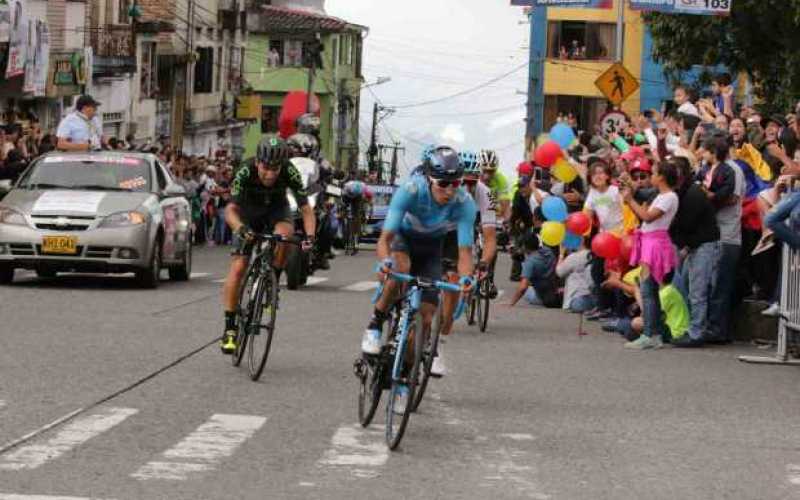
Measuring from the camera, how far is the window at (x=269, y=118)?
116938mm

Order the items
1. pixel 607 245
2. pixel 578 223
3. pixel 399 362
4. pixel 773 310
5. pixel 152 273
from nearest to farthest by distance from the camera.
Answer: pixel 399 362 → pixel 773 310 → pixel 607 245 → pixel 578 223 → pixel 152 273

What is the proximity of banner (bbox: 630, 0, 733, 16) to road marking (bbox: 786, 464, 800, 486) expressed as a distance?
28.4 m

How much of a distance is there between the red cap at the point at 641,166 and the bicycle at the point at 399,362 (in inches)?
365

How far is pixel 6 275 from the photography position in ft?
78.4

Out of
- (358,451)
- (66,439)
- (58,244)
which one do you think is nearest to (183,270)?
(58,244)

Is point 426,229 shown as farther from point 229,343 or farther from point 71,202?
point 71,202

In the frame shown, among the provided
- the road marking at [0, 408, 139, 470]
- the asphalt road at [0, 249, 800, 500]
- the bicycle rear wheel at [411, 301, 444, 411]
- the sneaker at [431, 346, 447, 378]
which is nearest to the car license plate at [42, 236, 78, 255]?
the asphalt road at [0, 249, 800, 500]

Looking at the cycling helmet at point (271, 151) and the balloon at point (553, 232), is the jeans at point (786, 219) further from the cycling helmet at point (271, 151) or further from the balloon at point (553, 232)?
the balloon at point (553, 232)

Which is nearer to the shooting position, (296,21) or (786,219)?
(786,219)

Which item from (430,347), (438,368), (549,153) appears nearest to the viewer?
(430,347)

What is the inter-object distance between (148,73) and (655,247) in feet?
177

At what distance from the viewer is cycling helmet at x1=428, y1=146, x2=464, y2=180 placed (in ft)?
42.2

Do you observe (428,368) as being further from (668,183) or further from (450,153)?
(668,183)

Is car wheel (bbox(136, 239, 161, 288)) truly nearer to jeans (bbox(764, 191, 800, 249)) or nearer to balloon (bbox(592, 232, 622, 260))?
balloon (bbox(592, 232, 622, 260))
